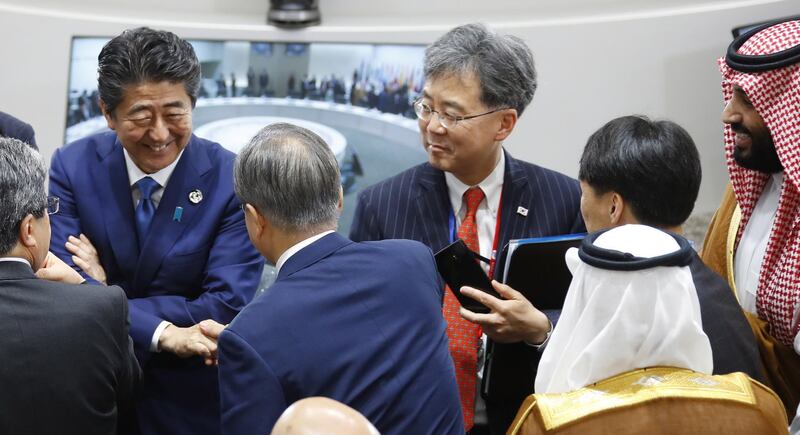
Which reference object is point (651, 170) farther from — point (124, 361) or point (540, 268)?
point (124, 361)

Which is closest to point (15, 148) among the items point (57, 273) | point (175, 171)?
point (57, 273)

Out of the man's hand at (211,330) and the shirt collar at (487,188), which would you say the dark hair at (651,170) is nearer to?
the shirt collar at (487,188)

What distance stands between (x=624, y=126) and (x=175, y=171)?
1469mm

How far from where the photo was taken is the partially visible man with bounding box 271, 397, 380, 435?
1.56 m

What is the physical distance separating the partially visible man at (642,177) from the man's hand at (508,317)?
0.32m

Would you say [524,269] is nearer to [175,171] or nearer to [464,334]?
[464,334]

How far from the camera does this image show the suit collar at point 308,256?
7.87 feet

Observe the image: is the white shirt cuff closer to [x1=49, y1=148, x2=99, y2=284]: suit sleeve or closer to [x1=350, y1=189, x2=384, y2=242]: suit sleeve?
[x1=49, y1=148, x2=99, y2=284]: suit sleeve

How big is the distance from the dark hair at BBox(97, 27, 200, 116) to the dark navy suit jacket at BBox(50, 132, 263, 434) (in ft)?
0.86

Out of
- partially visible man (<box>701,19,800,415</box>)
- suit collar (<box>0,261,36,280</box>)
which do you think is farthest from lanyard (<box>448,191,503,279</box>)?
suit collar (<box>0,261,36,280</box>)

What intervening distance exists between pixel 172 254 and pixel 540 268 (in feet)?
3.89

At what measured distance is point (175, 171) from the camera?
10.5 ft

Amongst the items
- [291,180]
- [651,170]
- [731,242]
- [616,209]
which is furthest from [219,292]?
[731,242]

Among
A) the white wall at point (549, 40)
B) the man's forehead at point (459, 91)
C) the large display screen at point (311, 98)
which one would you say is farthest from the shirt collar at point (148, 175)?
the white wall at point (549, 40)
